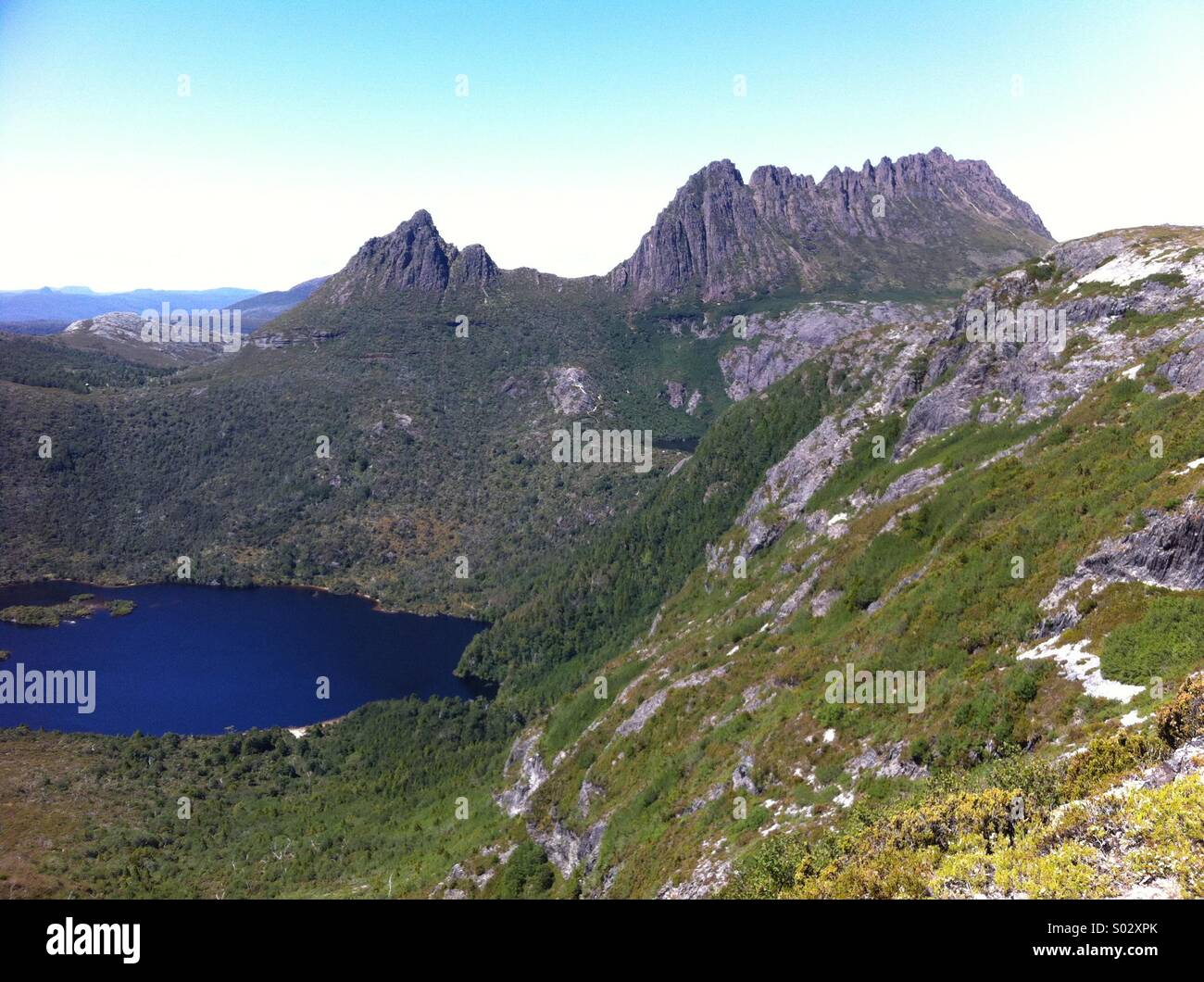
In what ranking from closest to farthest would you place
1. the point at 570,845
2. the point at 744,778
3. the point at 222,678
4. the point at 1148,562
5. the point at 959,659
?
1. the point at 1148,562
2. the point at 959,659
3. the point at 744,778
4. the point at 570,845
5. the point at 222,678

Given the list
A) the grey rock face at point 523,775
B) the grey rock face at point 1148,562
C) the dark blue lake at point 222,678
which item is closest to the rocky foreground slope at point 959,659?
the grey rock face at point 1148,562

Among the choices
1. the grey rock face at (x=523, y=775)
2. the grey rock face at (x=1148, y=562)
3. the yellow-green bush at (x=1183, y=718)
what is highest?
the grey rock face at (x=1148, y=562)

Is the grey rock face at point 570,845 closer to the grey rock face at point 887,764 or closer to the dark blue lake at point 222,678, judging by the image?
the grey rock face at point 887,764

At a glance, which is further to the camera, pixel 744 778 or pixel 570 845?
pixel 570 845

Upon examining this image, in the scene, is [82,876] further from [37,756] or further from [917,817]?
[917,817]

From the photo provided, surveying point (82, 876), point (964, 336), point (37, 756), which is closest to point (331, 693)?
point (37, 756)

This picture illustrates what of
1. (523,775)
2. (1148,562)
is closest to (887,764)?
(1148,562)

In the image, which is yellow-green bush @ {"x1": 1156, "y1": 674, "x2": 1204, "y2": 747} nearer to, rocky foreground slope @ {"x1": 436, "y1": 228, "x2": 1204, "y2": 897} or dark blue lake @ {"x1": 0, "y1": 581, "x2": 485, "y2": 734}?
rocky foreground slope @ {"x1": 436, "y1": 228, "x2": 1204, "y2": 897}

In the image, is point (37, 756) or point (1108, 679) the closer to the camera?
point (1108, 679)

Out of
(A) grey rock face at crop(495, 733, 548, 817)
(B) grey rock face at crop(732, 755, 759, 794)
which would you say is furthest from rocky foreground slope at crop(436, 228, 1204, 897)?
(A) grey rock face at crop(495, 733, 548, 817)

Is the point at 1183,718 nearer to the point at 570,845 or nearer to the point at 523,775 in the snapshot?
the point at 570,845
